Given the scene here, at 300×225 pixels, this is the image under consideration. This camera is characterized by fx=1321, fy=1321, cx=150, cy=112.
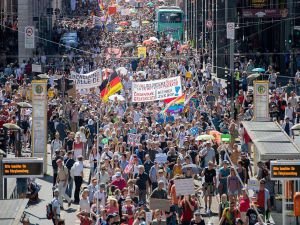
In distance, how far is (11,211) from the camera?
67.3 feet

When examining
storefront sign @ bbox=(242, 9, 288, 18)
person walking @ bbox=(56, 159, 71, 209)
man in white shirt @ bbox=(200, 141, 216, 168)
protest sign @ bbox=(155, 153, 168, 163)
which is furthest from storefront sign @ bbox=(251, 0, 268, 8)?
person walking @ bbox=(56, 159, 71, 209)

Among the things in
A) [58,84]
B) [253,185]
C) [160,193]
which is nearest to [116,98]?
[58,84]

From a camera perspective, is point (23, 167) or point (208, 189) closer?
point (23, 167)

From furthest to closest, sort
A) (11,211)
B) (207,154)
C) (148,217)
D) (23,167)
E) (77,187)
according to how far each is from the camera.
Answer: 1. (207,154)
2. (77,187)
3. (23,167)
4. (148,217)
5. (11,211)

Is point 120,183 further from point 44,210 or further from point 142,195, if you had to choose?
point 44,210

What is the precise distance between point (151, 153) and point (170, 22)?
64.6 meters

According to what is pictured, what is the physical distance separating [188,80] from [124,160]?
929 inches

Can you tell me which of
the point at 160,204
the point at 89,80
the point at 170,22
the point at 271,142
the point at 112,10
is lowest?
the point at 160,204

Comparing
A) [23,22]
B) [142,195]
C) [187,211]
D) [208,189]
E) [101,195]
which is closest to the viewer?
[187,211]

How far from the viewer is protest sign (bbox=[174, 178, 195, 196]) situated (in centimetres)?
2678

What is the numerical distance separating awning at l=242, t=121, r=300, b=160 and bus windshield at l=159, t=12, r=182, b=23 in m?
63.5

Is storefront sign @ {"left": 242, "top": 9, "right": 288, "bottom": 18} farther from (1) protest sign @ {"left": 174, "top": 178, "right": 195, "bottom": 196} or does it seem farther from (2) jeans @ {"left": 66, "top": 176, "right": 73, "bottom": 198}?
(1) protest sign @ {"left": 174, "top": 178, "right": 195, "bottom": 196}

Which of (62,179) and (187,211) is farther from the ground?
(62,179)

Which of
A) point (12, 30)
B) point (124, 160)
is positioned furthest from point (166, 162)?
point (12, 30)
